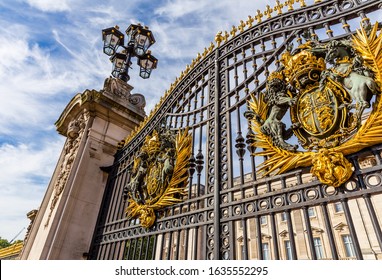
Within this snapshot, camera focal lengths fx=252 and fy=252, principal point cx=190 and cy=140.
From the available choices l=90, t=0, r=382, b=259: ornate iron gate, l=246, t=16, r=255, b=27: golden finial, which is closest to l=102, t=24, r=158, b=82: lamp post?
l=90, t=0, r=382, b=259: ornate iron gate

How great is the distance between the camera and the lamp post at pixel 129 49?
7.66m

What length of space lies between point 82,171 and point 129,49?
4217 mm

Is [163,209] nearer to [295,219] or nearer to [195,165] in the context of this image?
[195,165]

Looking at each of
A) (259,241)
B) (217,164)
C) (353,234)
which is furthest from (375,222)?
(217,164)

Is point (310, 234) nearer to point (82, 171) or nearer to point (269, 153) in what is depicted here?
point (269, 153)

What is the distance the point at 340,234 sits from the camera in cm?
1188

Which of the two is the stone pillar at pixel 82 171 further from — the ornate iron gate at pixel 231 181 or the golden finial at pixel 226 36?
the golden finial at pixel 226 36

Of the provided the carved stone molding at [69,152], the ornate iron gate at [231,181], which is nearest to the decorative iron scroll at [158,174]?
the ornate iron gate at [231,181]

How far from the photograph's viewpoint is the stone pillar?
525 cm

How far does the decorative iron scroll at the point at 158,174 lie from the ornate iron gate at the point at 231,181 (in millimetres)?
161

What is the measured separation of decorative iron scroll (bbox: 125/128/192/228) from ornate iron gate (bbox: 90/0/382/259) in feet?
0.53

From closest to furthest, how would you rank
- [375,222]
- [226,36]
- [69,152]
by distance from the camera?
[375,222], [226,36], [69,152]

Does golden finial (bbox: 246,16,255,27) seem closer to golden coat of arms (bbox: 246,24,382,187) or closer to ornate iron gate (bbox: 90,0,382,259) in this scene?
ornate iron gate (bbox: 90,0,382,259)

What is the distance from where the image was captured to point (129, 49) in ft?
26.2
